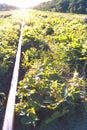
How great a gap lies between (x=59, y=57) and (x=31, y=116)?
3.08 meters

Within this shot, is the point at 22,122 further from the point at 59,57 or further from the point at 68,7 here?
the point at 68,7

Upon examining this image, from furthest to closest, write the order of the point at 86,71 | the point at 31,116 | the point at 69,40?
the point at 69,40, the point at 86,71, the point at 31,116

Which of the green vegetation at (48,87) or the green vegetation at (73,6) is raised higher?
the green vegetation at (48,87)

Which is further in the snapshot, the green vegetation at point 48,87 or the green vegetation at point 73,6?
the green vegetation at point 73,6

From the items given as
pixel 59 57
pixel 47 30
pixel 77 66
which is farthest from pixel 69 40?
pixel 47 30

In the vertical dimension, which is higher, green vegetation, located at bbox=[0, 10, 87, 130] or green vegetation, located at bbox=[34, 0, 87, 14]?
green vegetation, located at bbox=[0, 10, 87, 130]

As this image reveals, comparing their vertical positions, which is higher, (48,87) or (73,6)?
(48,87)

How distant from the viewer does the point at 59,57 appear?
679 centimetres

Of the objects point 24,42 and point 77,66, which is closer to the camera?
point 77,66

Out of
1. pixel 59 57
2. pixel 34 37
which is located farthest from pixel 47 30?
pixel 59 57

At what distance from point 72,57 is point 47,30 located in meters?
4.84

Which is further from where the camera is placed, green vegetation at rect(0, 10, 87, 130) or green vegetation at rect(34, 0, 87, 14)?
green vegetation at rect(34, 0, 87, 14)

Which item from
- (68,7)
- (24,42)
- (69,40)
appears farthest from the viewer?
(68,7)

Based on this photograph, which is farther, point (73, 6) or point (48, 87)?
point (73, 6)
